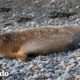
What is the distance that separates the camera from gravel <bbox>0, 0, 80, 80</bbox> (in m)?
5.35

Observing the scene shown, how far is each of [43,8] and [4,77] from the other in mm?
6498

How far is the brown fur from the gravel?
22 cm

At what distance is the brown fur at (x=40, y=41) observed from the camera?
22.1ft

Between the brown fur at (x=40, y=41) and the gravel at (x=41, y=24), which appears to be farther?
the brown fur at (x=40, y=41)

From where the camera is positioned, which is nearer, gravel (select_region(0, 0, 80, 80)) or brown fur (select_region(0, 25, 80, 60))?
gravel (select_region(0, 0, 80, 80))

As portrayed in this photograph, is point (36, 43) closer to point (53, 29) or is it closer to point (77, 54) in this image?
point (53, 29)

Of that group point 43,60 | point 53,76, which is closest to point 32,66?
point 43,60

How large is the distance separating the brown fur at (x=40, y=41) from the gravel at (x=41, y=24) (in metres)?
0.22

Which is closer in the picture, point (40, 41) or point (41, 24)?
point (40, 41)

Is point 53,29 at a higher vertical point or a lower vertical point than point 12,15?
higher

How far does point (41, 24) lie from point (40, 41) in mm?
3127

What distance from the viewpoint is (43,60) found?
243 inches

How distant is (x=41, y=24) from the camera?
9.93 metres

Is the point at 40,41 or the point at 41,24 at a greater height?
→ the point at 40,41
